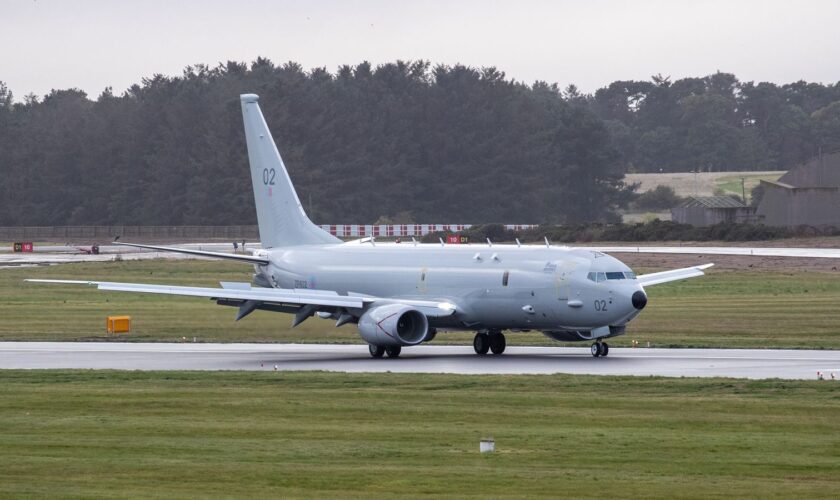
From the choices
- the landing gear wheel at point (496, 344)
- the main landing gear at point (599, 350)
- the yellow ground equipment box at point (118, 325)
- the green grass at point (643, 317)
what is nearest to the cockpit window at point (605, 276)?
the main landing gear at point (599, 350)

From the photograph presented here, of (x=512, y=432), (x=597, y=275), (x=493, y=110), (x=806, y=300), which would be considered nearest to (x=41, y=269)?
(x=806, y=300)

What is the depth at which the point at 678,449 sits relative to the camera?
21.8m

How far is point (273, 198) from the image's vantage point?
4872cm

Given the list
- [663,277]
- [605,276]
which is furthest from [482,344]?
[663,277]

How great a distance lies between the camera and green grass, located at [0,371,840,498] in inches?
741

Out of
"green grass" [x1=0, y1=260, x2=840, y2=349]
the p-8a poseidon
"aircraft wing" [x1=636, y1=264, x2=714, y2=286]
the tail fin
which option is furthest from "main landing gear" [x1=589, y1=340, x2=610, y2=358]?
the tail fin

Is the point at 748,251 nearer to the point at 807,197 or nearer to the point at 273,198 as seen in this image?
the point at 807,197

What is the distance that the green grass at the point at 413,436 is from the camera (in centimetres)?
1883

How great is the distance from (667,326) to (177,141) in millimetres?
127165

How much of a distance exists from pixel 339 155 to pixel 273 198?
112588mm

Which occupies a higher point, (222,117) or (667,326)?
(222,117)

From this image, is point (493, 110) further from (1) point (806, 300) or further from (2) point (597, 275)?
(2) point (597, 275)

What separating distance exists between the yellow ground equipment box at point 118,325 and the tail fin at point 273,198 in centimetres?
580

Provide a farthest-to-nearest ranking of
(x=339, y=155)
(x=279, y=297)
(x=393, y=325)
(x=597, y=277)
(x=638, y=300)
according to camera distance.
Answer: (x=339, y=155)
(x=279, y=297)
(x=393, y=325)
(x=597, y=277)
(x=638, y=300)
